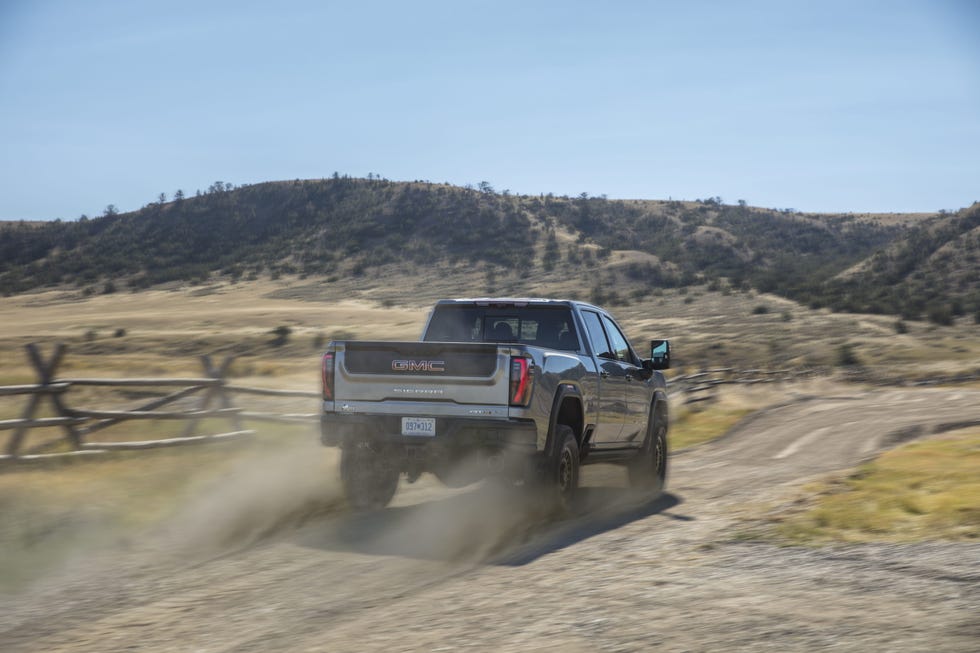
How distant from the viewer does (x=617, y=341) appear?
11.5m

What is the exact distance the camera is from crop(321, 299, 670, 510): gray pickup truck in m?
8.57

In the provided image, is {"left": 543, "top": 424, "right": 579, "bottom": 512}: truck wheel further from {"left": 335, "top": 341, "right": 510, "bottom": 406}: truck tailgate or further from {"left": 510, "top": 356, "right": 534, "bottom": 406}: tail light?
{"left": 335, "top": 341, "right": 510, "bottom": 406}: truck tailgate

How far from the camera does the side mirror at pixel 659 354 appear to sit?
449 inches

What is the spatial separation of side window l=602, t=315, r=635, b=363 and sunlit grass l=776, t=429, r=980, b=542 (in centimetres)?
237

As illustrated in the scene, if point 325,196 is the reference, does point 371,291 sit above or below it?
below

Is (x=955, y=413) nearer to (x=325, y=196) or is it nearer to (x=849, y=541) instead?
(x=849, y=541)

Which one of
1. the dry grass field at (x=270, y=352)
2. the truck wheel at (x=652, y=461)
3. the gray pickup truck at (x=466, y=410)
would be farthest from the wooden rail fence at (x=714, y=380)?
the gray pickup truck at (x=466, y=410)

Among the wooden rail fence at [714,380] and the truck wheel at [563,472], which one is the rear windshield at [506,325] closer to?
the truck wheel at [563,472]

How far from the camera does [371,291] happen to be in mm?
67125

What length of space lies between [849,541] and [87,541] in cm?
599

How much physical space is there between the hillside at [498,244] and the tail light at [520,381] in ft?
132

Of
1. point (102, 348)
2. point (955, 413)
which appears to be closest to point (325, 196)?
point (102, 348)

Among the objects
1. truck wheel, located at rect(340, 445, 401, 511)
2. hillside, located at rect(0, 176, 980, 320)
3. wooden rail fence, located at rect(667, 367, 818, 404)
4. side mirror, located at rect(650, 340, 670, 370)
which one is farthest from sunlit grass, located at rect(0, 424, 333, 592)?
hillside, located at rect(0, 176, 980, 320)

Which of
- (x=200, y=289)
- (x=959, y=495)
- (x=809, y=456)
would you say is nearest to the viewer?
(x=959, y=495)
